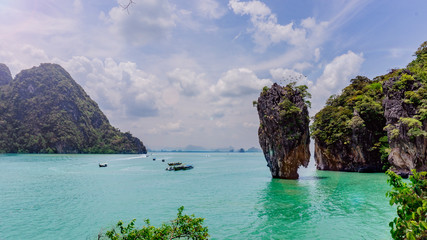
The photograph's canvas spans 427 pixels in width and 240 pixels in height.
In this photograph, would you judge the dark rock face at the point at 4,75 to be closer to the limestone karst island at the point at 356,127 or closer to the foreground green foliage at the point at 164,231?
the limestone karst island at the point at 356,127

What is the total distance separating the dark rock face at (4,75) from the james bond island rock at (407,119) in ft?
786

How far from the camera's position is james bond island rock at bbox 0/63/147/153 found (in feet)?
445

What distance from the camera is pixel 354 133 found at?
4316 centimetres

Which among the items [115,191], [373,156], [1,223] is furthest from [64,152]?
[373,156]

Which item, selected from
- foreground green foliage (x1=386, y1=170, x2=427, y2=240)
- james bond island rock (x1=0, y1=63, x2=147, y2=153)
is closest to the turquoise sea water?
foreground green foliage (x1=386, y1=170, x2=427, y2=240)

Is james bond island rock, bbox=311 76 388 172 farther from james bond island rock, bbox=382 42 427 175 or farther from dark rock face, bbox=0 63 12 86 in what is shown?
dark rock face, bbox=0 63 12 86

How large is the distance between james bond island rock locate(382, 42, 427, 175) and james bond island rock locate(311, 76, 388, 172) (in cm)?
682

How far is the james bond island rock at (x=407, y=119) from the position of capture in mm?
30122

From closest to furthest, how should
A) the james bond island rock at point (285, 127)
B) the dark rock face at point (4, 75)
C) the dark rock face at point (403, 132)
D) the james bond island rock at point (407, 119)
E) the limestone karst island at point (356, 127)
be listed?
the james bond island rock at point (407, 119), the dark rock face at point (403, 132), the limestone karst island at point (356, 127), the james bond island rock at point (285, 127), the dark rock face at point (4, 75)

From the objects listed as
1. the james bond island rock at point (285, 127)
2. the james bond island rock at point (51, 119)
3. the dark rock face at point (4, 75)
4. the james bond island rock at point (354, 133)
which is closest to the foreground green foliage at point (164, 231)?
the james bond island rock at point (285, 127)

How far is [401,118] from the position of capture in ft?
103

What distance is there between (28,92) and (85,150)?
58379 millimetres

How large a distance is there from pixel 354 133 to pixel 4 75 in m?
239

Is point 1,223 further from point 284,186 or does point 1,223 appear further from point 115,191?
point 284,186
